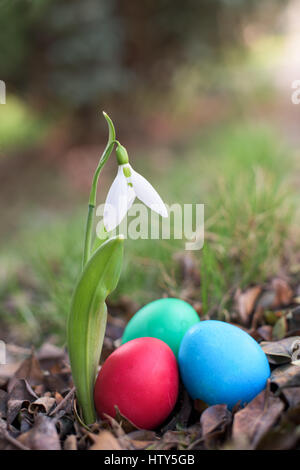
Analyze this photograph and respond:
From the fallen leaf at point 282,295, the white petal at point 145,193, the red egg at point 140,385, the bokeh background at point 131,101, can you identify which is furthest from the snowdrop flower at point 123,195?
the bokeh background at point 131,101

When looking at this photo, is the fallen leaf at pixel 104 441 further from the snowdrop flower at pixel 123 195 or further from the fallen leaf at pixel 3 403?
the snowdrop flower at pixel 123 195

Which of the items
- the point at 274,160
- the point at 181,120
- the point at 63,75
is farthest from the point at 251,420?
the point at 181,120

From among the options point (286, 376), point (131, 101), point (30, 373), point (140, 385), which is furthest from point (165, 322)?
point (131, 101)

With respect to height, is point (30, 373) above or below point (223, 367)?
below

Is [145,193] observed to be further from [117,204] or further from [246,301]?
[246,301]

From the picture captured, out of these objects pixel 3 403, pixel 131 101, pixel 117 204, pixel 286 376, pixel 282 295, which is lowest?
pixel 3 403

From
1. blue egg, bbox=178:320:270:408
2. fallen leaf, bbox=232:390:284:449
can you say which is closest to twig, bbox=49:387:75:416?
blue egg, bbox=178:320:270:408
